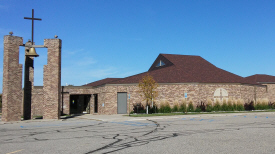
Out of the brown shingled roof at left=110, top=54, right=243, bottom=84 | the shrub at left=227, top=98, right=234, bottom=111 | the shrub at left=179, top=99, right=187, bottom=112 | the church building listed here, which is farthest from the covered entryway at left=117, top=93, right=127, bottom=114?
the shrub at left=227, top=98, right=234, bottom=111

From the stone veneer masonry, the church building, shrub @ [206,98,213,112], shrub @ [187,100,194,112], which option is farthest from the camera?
the church building

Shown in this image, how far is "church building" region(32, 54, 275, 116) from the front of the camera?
35.3 m

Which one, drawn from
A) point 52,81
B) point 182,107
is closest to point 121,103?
point 182,107

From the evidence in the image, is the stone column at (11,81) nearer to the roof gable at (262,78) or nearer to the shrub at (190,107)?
the shrub at (190,107)

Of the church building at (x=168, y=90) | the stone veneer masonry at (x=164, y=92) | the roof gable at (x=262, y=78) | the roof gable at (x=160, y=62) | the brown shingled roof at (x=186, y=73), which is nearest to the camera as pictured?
the stone veneer masonry at (x=164, y=92)

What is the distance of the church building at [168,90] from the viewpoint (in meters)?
35.3

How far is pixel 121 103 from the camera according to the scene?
3531cm

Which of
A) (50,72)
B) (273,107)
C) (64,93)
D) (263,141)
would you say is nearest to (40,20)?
(50,72)

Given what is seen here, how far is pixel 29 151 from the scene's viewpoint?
898 centimetres

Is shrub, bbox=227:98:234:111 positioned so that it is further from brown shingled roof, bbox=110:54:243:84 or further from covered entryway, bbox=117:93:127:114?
covered entryway, bbox=117:93:127:114

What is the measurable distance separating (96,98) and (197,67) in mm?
16184

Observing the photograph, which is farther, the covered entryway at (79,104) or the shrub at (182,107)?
the covered entryway at (79,104)

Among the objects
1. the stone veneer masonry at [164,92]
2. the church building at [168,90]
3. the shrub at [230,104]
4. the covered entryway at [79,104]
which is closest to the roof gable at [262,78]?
the church building at [168,90]

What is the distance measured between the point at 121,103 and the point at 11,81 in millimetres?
14364
